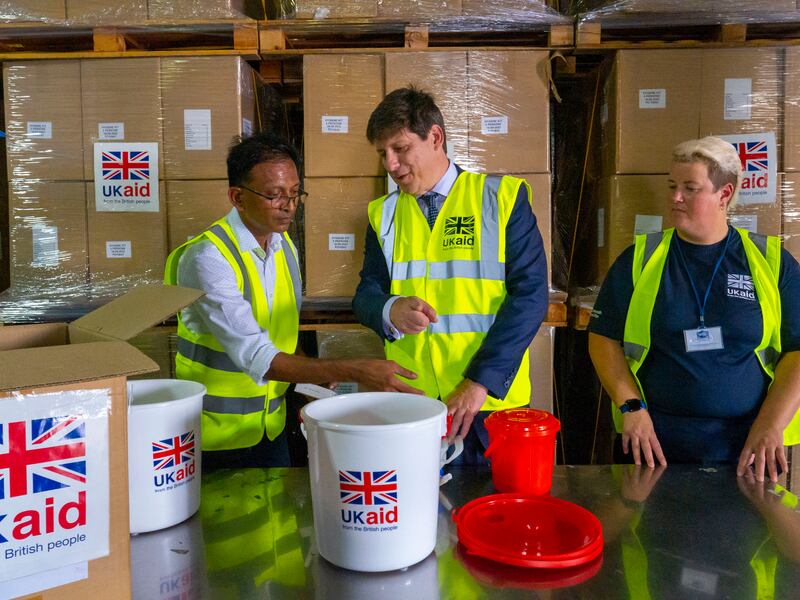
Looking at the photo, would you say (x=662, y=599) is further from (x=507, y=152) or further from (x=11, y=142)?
(x=11, y=142)

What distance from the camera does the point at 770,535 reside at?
120 centimetres

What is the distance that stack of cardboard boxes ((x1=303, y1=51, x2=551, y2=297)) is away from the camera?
9.21 ft

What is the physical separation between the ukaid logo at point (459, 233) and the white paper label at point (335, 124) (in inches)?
41.6

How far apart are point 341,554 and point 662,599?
0.50m

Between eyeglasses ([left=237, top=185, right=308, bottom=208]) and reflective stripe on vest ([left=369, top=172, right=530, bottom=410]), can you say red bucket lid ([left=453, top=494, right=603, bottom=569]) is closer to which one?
reflective stripe on vest ([left=369, top=172, right=530, bottom=410])

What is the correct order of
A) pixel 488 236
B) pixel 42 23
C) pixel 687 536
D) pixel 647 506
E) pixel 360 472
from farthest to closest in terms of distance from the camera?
pixel 42 23 → pixel 488 236 → pixel 647 506 → pixel 687 536 → pixel 360 472

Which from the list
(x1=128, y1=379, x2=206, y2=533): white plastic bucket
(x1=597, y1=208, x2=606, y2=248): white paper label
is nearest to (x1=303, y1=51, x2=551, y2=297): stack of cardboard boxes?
(x1=597, y1=208, x2=606, y2=248): white paper label

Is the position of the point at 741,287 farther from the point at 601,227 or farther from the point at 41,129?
the point at 41,129

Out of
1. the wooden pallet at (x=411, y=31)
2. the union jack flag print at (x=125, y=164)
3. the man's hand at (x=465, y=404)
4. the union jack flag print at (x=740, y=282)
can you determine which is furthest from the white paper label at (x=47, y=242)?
the union jack flag print at (x=740, y=282)

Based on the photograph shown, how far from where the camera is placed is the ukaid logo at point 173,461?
113cm

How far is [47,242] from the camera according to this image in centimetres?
292

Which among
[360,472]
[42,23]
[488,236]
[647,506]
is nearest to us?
[360,472]

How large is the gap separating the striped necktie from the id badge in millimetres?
844

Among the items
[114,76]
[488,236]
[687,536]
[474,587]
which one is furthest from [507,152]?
[474,587]
